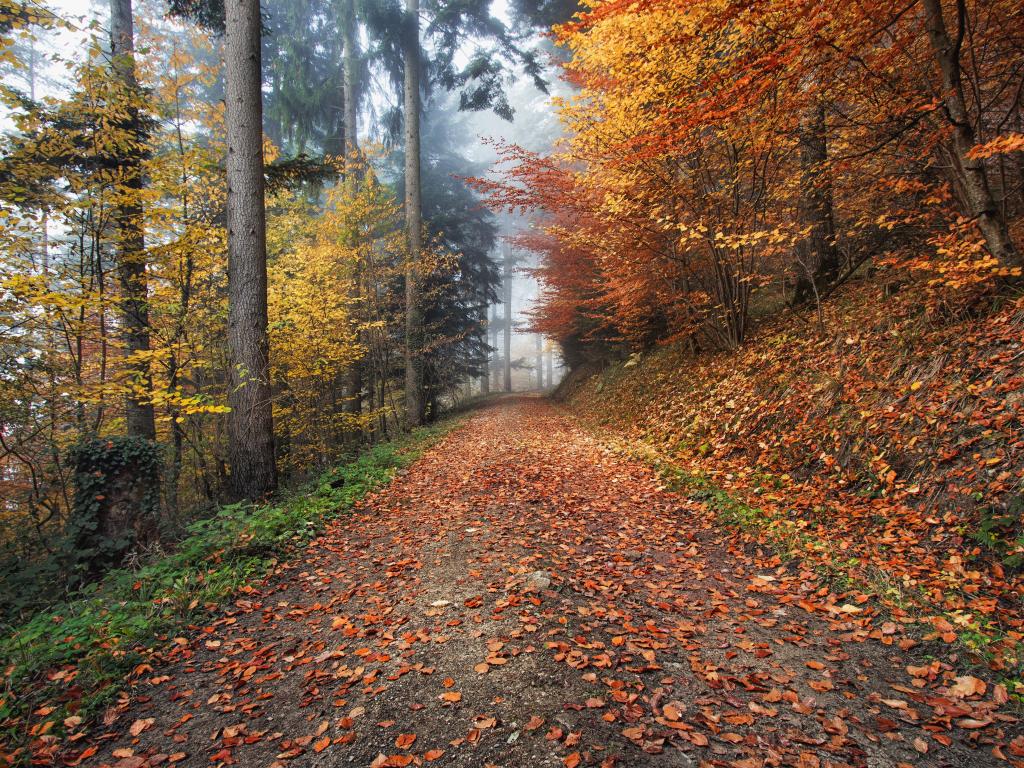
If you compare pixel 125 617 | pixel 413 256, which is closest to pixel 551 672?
pixel 125 617

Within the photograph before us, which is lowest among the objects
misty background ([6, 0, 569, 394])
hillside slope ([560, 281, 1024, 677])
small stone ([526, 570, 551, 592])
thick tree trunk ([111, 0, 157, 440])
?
small stone ([526, 570, 551, 592])

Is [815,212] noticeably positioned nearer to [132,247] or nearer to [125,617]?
[125,617]

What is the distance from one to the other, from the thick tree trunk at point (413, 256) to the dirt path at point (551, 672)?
30.6 feet

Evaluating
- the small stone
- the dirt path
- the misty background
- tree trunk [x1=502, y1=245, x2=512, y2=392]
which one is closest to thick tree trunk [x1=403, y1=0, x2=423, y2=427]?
the misty background

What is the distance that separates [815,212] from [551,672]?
9.01 metres

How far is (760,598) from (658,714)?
1.63 metres

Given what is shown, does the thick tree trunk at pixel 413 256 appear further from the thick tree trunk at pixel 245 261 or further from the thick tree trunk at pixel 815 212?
the thick tree trunk at pixel 815 212

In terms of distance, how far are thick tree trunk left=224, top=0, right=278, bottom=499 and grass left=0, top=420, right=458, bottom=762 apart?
806 millimetres

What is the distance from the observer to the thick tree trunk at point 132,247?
6.26m

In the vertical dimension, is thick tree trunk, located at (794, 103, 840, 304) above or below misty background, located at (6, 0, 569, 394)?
below

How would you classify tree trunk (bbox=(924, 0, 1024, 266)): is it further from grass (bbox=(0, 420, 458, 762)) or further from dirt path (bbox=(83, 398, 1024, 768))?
grass (bbox=(0, 420, 458, 762))

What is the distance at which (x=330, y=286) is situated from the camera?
10641 millimetres

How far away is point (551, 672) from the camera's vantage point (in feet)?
8.35

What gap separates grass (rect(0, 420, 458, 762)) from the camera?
2.50 m
